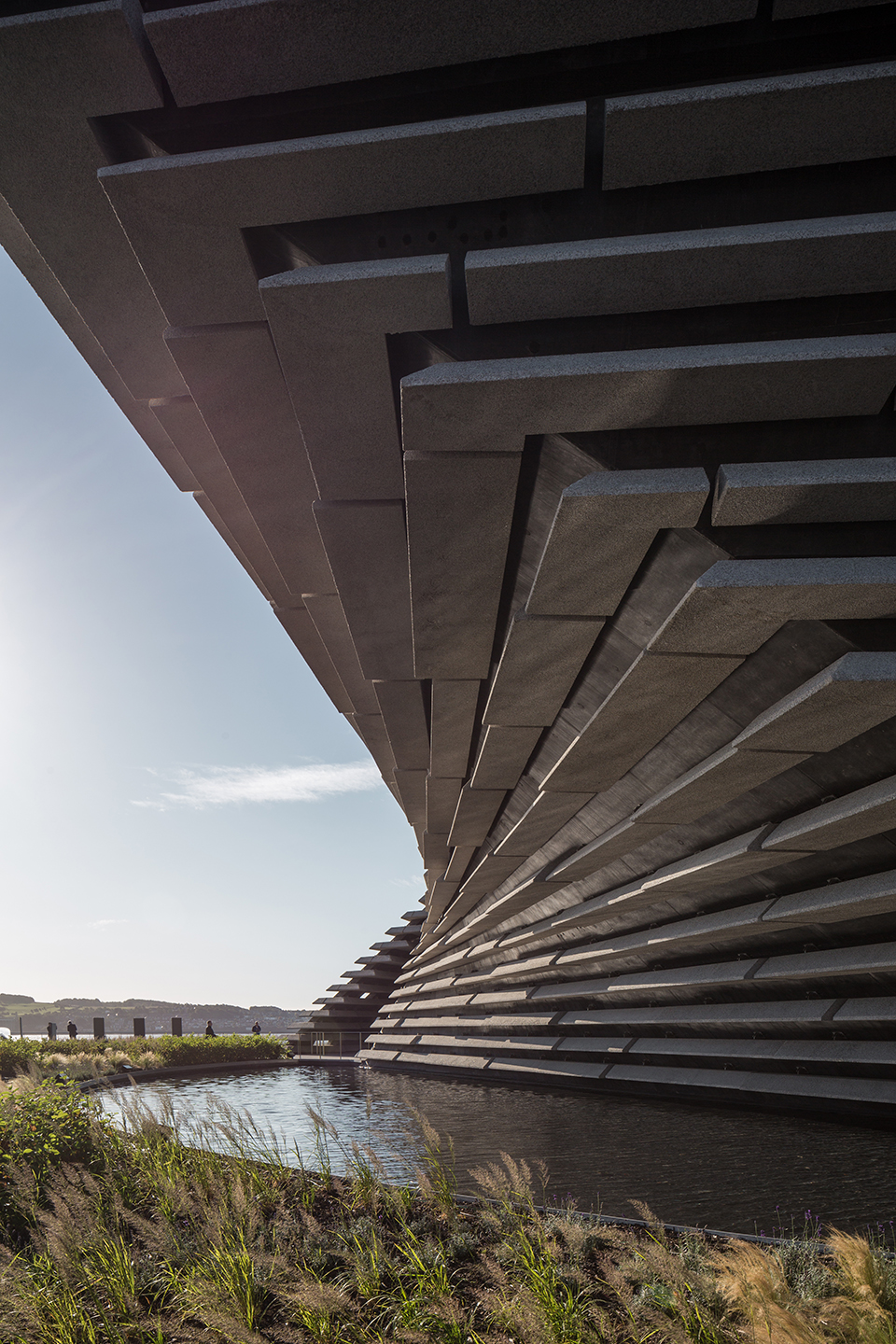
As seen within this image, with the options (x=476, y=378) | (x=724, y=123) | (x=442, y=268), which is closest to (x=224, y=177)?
(x=442, y=268)

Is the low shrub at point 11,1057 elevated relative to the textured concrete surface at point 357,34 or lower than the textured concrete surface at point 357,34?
lower

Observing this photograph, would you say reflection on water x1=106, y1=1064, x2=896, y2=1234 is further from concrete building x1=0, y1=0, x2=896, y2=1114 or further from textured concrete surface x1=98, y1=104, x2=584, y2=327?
textured concrete surface x1=98, y1=104, x2=584, y2=327

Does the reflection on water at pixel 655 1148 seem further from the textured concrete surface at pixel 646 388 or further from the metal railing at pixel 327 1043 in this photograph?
the metal railing at pixel 327 1043

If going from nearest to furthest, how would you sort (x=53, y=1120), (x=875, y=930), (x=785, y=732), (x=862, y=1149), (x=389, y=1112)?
(x=785, y=732), (x=53, y=1120), (x=875, y=930), (x=862, y=1149), (x=389, y=1112)

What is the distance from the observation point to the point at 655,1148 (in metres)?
10.0

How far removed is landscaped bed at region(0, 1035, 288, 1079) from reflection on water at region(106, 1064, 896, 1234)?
8691 millimetres

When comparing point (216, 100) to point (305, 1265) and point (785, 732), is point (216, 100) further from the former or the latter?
point (305, 1265)

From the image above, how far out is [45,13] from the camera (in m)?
2.44

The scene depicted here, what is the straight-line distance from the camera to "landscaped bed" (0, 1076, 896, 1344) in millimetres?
3879

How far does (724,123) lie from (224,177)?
1.74 metres

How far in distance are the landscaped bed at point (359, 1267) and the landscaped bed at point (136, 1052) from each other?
16935mm

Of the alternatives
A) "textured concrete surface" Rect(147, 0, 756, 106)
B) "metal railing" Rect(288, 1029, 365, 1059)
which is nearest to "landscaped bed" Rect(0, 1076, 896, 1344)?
"textured concrete surface" Rect(147, 0, 756, 106)

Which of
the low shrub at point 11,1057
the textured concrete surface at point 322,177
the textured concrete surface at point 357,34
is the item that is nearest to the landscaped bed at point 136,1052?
the low shrub at point 11,1057

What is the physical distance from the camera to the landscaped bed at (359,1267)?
3.88 m
